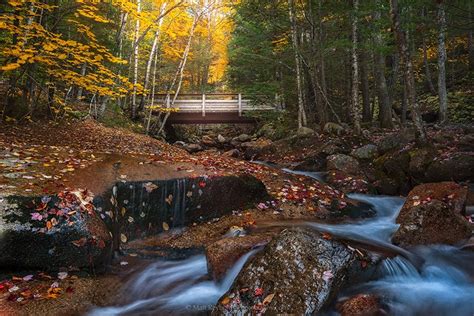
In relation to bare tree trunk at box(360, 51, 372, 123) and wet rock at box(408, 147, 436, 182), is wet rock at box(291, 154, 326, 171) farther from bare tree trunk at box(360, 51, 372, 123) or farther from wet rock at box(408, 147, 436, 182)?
bare tree trunk at box(360, 51, 372, 123)

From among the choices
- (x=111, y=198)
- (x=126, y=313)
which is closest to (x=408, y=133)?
(x=111, y=198)

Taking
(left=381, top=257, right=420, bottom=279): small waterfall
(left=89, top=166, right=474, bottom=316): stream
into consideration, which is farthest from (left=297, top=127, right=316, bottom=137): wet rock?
(left=381, top=257, right=420, bottom=279): small waterfall

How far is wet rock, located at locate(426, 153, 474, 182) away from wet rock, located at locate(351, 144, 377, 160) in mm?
2582

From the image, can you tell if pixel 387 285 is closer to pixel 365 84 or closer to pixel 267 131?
pixel 365 84

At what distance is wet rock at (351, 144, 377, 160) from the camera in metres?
11.1

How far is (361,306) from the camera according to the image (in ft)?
12.0

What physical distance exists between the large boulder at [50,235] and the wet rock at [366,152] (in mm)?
8701

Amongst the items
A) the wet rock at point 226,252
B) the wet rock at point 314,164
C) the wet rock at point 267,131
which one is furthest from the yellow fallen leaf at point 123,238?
the wet rock at point 267,131

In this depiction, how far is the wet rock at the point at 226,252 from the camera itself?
15.0 ft

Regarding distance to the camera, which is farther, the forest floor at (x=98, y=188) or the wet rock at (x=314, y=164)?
the wet rock at (x=314, y=164)

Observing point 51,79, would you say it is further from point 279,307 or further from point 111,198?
point 279,307

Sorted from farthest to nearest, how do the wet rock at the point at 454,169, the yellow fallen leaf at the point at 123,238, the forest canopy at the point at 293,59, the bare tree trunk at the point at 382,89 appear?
the bare tree trunk at the point at 382,89 → the forest canopy at the point at 293,59 → the wet rock at the point at 454,169 → the yellow fallen leaf at the point at 123,238

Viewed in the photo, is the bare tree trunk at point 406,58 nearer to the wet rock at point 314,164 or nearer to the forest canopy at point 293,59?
the forest canopy at point 293,59

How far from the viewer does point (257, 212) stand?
276 inches
